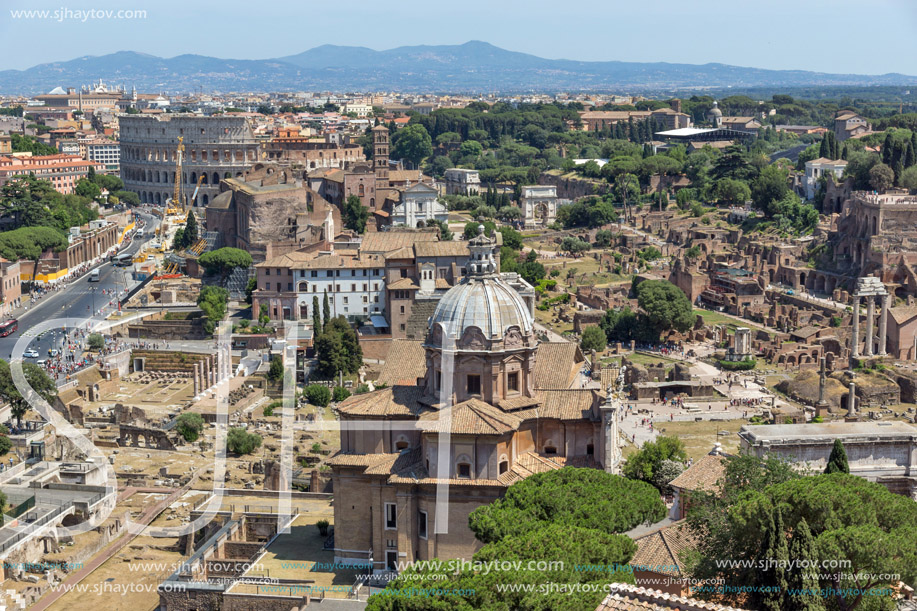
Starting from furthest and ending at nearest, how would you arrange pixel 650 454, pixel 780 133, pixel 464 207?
pixel 780 133 → pixel 464 207 → pixel 650 454

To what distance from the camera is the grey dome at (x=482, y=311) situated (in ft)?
112

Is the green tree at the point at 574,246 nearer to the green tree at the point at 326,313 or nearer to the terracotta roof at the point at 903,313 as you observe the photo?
the terracotta roof at the point at 903,313

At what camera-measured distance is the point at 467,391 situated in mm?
34469

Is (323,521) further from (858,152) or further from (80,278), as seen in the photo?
(858,152)

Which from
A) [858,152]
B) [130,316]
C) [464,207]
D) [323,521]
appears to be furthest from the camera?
[464,207]

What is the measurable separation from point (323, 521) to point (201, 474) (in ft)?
34.8

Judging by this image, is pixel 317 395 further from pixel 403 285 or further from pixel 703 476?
pixel 703 476

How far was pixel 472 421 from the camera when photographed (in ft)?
108

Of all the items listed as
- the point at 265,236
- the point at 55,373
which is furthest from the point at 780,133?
the point at 55,373

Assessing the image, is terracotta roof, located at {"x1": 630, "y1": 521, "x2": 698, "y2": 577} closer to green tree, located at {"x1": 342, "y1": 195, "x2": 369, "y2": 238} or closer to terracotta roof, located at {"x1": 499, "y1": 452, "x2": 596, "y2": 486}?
terracotta roof, located at {"x1": 499, "y1": 452, "x2": 596, "y2": 486}

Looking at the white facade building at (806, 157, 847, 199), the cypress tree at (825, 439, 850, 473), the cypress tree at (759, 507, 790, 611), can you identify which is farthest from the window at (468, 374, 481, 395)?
the white facade building at (806, 157, 847, 199)

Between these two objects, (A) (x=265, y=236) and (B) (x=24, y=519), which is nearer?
(B) (x=24, y=519)

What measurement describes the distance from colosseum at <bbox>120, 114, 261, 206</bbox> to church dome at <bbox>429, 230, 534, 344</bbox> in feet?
273

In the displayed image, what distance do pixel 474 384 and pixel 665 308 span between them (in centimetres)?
3528
